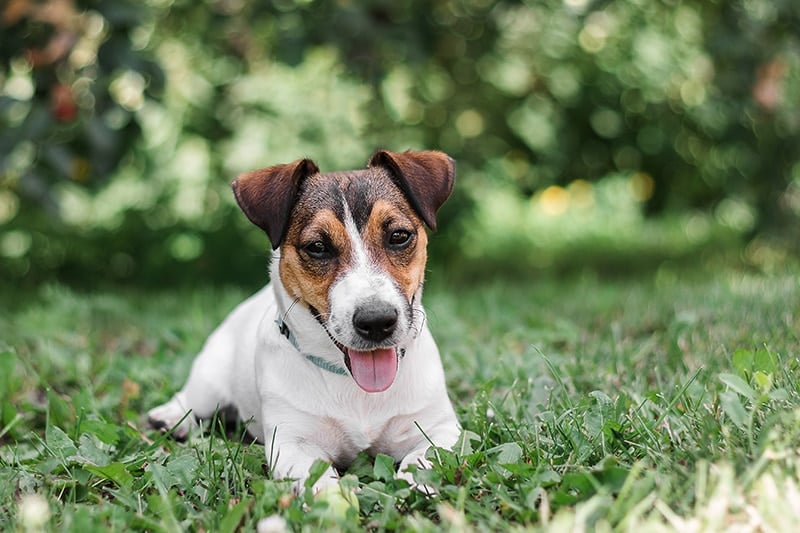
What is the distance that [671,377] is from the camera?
12.9 feet

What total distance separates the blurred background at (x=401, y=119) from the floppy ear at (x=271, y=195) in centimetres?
232

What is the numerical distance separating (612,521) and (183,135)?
566cm

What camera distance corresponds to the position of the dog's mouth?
3291 millimetres

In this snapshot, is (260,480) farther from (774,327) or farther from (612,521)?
(774,327)

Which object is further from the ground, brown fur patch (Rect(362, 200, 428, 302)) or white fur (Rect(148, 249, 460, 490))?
brown fur patch (Rect(362, 200, 428, 302))

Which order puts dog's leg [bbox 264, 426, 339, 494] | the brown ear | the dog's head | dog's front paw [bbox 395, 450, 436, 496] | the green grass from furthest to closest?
the brown ear
the dog's head
dog's leg [bbox 264, 426, 339, 494]
dog's front paw [bbox 395, 450, 436, 496]
the green grass

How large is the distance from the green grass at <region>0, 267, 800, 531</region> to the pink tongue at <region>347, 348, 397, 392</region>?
30 cm

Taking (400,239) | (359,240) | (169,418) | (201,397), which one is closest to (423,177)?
(400,239)

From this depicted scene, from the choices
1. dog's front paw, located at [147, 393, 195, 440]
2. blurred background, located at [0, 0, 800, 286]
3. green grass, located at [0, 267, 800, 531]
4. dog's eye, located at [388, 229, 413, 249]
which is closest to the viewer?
green grass, located at [0, 267, 800, 531]

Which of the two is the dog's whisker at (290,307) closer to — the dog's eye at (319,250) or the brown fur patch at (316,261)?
the brown fur patch at (316,261)

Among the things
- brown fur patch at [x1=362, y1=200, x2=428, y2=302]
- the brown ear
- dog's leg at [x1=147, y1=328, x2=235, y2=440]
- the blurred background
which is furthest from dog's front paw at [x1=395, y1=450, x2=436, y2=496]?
the blurred background

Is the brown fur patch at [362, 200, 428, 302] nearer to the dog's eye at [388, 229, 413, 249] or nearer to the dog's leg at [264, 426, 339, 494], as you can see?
the dog's eye at [388, 229, 413, 249]

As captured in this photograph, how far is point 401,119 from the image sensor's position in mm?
7746

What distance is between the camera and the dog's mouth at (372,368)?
329 centimetres
